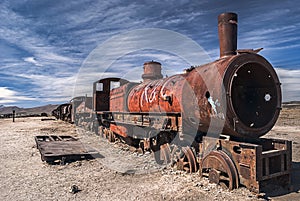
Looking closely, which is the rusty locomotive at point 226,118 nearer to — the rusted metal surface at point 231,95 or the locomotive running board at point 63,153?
the rusted metal surface at point 231,95

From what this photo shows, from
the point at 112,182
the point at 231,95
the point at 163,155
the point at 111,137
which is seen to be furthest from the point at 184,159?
the point at 111,137

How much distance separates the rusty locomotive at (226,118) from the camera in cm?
517

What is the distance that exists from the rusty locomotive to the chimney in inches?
124

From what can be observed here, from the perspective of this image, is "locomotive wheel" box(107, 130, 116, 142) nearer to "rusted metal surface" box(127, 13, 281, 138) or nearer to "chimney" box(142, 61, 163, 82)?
"chimney" box(142, 61, 163, 82)

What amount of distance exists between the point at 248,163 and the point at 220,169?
728mm

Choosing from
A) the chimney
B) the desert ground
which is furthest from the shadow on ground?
the chimney

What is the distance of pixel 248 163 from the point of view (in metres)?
4.93

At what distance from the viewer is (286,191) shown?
5.38 m

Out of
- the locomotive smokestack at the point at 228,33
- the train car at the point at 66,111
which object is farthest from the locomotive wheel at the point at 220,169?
the train car at the point at 66,111

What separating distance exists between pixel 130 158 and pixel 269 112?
526 cm

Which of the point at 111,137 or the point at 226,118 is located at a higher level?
the point at 226,118

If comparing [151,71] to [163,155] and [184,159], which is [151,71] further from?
[184,159]

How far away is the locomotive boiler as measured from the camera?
5.17 meters

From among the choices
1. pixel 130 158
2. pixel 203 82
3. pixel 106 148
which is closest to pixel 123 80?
pixel 106 148
